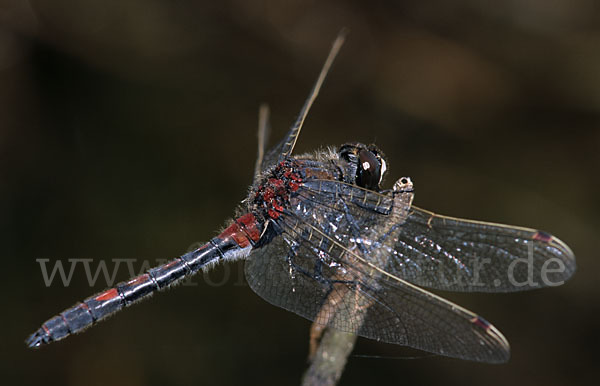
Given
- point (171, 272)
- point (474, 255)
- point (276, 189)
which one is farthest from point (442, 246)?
point (171, 272)

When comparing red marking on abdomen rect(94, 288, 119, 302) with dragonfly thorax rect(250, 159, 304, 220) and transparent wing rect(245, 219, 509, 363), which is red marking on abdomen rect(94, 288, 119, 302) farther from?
dragonfly thorax rect(250, 159, 304, 220)

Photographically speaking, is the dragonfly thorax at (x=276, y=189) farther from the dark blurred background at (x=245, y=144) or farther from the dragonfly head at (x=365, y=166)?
the dark blurred background at (x=245, y=144)

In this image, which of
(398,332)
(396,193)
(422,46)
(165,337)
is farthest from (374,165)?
(422,46)

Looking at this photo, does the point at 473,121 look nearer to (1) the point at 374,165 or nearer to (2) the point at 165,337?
(1) the point at 374,165

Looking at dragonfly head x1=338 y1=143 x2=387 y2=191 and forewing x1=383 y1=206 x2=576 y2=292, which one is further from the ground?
dragonfly head x1=338 y1=143 x2=387 y2=191

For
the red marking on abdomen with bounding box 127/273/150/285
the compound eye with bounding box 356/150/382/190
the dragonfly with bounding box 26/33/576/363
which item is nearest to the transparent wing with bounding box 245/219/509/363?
the dragonfly with bounding box 26/33/576/363

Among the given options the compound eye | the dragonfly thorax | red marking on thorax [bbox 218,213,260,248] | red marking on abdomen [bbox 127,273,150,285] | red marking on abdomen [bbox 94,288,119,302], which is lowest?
red marking on abdomen [bbox 94,288,119,302]

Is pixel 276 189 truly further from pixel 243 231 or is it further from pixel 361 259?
pixel 361 259

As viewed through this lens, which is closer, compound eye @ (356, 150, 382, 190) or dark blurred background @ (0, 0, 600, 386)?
compound eye @ (356, 150, 382, 190)
